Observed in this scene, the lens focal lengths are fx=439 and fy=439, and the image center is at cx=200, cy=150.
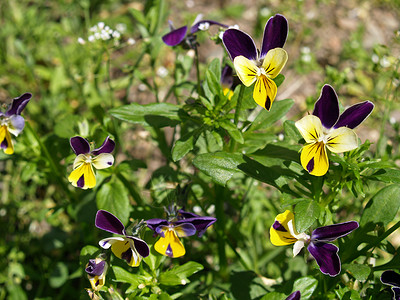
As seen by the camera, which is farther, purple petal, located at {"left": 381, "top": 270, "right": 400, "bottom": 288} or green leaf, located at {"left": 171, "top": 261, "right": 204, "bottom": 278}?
green leaf, located at {"left": 171, "top": 261, "right": 204, "bottom": 278}

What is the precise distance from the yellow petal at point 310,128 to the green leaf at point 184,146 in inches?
17.2

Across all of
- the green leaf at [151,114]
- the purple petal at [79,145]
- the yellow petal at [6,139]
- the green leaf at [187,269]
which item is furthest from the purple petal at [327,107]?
the yellow petal at [6,139]

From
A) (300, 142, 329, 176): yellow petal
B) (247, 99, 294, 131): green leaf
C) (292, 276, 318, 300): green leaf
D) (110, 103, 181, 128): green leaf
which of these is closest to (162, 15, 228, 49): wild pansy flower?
(110, 103, 181, 128): green leaf

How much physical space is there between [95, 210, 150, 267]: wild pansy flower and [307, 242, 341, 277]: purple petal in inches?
22.5

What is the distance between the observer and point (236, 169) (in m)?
1.60

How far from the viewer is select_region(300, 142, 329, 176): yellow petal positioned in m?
1.39

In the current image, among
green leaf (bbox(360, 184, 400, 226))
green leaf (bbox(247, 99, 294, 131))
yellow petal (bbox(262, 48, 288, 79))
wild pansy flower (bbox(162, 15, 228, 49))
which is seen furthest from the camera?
wild pansy flower (bbox(162, 15, 228, 49))

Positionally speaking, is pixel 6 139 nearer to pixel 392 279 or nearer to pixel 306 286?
pixel 306 286

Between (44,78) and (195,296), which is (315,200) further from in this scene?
(44,78)

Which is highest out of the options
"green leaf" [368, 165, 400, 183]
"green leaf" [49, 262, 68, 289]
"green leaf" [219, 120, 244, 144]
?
"green leaf" [368, 165, 400, 183]

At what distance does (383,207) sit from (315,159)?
50cm

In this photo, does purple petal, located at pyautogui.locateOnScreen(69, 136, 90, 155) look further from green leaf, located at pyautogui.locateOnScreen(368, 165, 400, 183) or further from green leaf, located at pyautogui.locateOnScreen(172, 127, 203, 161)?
green leaf, located at pyautogui.locateOnScreen(368, 165, 400, 183)

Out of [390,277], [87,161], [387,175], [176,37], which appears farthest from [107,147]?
[390,277]

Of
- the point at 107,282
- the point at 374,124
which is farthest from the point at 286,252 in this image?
the point at 374,124
